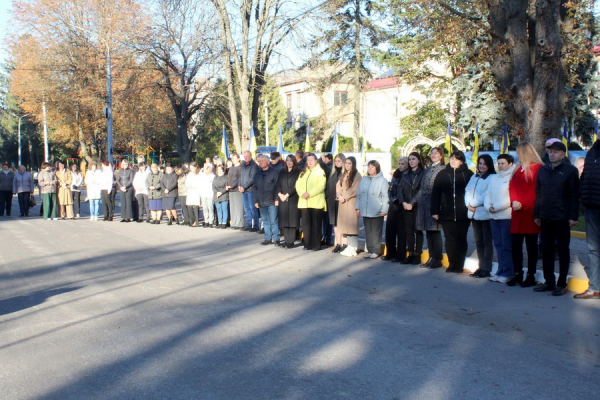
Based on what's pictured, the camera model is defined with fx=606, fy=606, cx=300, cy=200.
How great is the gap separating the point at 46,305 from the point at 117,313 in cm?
115

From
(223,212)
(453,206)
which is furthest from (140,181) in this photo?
(453,206)

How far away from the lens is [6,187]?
74.9ft

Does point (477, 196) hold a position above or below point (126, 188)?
below

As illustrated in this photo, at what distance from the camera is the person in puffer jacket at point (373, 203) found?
37.4 feet

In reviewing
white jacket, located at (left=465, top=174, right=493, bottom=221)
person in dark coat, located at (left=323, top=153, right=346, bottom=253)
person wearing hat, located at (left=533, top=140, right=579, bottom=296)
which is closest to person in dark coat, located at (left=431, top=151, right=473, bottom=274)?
white jacket, located at (left=465, top=174, right=493, bottom=221)

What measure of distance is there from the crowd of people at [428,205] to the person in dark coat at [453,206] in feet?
0.05

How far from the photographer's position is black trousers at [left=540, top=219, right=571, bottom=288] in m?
8.28

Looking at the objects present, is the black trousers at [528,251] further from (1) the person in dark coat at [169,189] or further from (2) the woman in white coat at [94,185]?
(2) the woman in white coat at [94,185]

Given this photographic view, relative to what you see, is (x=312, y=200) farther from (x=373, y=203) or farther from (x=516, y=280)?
(x=516, y=280)

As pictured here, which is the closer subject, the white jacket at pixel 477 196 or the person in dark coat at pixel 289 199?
the white jacket at pixel 477 196

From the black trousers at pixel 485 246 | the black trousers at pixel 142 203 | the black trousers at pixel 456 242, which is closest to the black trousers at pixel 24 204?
the black trousers at pixel 142 203

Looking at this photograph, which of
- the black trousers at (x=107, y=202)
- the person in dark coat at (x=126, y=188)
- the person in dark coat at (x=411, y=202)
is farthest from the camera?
the black trousers at (x=107, y=202)

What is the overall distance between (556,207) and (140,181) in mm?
14373

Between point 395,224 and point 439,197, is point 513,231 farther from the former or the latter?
point 395,224
